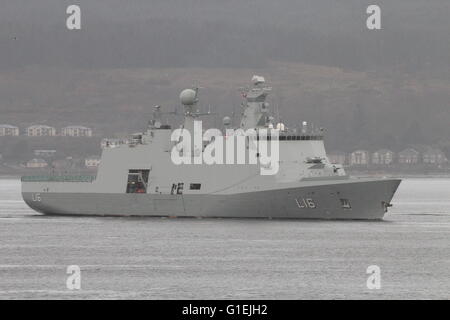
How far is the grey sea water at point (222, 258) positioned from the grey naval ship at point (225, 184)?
1001mm

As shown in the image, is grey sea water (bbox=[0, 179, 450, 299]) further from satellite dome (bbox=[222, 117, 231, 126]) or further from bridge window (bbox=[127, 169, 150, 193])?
satellite dome (bbox=[222, 117, 231, 126])

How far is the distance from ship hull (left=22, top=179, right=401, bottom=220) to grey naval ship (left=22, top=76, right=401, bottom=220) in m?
0.06

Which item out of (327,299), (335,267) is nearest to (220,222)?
(335,267)

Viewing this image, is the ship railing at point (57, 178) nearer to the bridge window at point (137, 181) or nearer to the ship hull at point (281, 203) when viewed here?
the ship hull at point (281, 203)

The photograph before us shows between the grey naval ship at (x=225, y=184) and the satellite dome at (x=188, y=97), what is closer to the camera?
the grey naval ship at (x=225, y=184)

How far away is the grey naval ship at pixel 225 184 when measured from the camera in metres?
57.7

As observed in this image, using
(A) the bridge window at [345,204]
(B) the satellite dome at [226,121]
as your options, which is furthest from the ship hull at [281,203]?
(B) the satellite dome at [226,121]

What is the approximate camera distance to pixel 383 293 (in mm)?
35938

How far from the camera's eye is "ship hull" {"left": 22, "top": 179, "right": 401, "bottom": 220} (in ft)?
→ 188

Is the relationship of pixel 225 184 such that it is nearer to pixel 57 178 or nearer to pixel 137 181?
pixel 137 181

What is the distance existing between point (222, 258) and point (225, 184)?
13.8 metres

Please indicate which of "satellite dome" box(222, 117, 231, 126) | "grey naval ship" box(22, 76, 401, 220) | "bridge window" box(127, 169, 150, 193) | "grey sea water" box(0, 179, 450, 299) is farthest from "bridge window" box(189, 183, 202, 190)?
"satellite dome" box(222, 117, 231, 126)

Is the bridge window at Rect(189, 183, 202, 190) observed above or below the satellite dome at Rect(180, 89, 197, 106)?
below

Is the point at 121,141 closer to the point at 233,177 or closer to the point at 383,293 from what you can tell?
the point at 233,177
